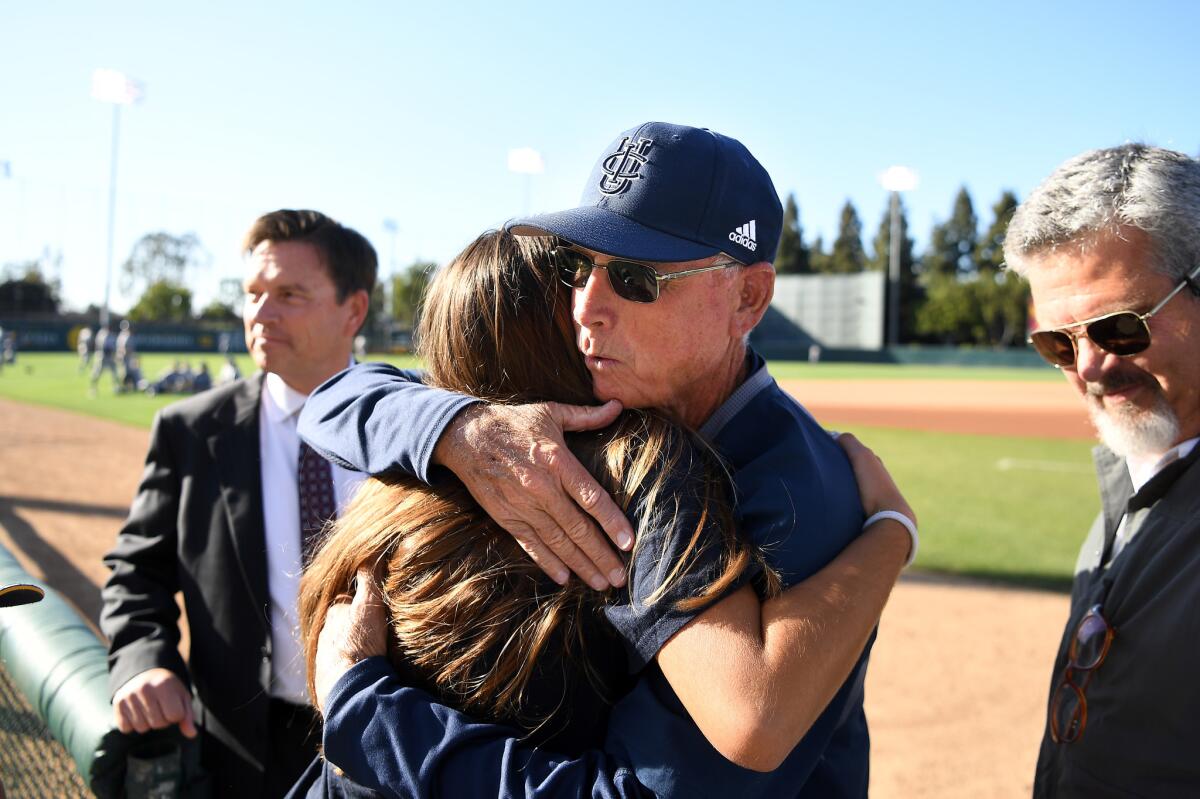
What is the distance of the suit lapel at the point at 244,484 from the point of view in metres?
2.69

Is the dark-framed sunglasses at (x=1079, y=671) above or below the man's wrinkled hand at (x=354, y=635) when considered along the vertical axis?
below

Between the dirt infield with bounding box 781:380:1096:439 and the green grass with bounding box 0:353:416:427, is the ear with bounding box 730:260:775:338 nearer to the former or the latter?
the green grass with bounding box 0:353:416:427

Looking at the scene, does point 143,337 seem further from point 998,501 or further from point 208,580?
point 208,580

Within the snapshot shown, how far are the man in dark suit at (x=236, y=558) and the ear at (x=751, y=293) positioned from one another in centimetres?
150

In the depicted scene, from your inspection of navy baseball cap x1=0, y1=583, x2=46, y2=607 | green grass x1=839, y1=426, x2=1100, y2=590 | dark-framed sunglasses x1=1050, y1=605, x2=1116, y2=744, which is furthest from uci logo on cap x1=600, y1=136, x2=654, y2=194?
green grass x1=839, y1=426, x2=1100, y2=590

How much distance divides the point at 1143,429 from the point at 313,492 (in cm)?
239

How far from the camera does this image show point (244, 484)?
2.80 meters

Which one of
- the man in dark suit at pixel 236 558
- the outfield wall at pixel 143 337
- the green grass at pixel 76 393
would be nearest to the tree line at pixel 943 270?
the outfield wall at pixel 143 337

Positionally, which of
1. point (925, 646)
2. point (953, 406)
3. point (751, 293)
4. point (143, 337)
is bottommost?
point (143, 337)

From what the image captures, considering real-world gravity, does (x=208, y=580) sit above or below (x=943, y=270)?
below

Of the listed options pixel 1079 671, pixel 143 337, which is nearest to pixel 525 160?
pixel 143 337

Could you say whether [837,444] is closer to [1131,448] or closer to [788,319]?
[1131,448]

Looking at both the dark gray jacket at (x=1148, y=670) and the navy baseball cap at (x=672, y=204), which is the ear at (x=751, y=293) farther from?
the dark gray jacket at (x=1148, y=670)

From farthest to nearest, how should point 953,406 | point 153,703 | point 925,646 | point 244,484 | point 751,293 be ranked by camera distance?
point 953,406, point 925,646, point 244,484, point 153,703, point 751,293
